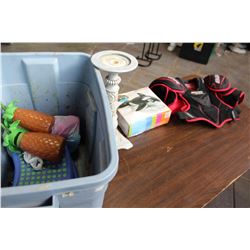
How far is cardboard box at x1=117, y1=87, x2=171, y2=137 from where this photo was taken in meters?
0.71

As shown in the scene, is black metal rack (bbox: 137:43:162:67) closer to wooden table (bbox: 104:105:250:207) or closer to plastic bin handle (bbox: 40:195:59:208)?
wooden table (bbox: 104:105:250:207)

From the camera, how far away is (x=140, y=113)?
2.36 ft

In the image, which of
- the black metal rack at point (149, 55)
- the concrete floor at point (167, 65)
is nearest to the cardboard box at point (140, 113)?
the concrete floor at point (167, 65)

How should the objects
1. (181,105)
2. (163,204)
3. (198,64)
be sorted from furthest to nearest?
(198,64)
(181,105)
(163,204)

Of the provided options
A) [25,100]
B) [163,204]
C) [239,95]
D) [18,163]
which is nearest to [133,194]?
[163,204]

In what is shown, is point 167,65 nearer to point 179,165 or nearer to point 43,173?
point 179,165

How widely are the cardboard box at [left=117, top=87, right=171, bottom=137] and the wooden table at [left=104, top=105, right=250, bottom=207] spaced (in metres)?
0.03

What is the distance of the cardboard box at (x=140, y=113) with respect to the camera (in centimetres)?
71

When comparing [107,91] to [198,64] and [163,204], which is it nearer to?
[163,204]

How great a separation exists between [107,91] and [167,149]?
0.85ft

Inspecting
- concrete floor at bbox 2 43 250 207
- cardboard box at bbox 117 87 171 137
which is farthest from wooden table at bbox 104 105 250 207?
concrete floor at bbox 2 43 250 207

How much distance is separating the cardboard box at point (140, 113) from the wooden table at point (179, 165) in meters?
0.03

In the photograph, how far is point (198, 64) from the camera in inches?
89.6

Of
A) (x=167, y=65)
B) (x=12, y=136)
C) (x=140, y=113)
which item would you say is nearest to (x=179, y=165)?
(x=140, y=113)
